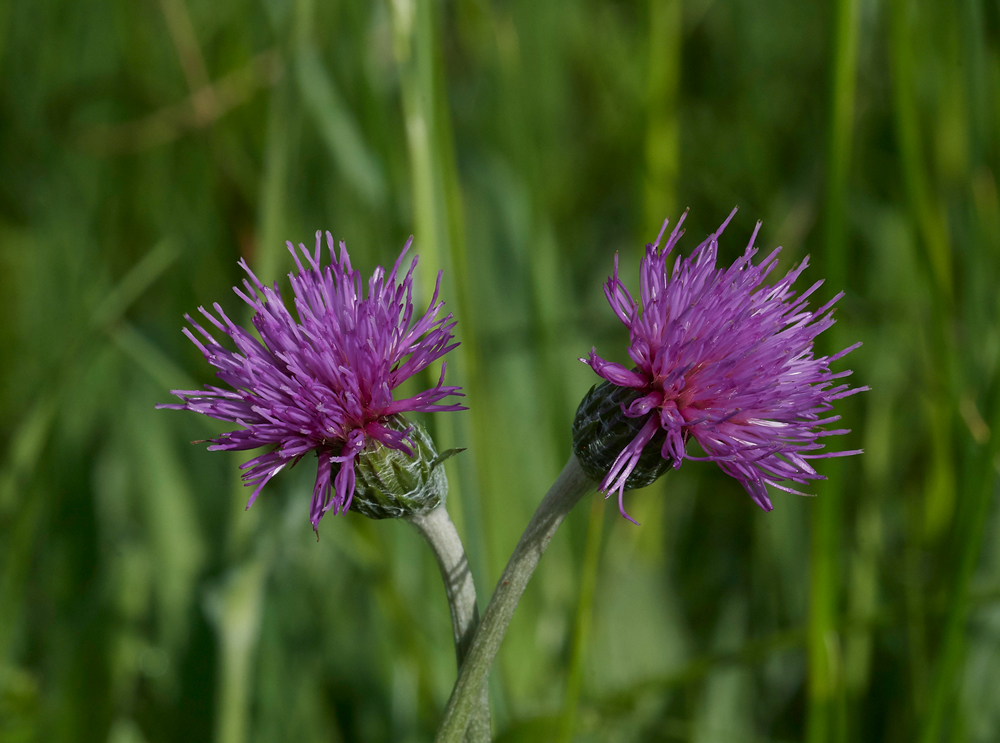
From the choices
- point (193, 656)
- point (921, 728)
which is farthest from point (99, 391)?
point (921, 728)

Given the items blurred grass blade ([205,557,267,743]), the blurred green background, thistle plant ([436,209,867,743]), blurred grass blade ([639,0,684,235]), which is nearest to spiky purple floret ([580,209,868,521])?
thistle plant ([436,209,867,743])

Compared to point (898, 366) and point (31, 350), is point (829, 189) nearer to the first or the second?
point (898, 366)

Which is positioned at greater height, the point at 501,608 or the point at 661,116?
the point at 661,116

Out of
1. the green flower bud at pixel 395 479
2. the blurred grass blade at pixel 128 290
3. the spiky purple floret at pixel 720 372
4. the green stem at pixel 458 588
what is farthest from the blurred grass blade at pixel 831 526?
the blurred grass blade at pixel 128 290

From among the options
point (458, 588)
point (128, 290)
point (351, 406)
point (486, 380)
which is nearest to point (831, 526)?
point (458, 588)

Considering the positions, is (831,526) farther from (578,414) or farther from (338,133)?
(338,133)

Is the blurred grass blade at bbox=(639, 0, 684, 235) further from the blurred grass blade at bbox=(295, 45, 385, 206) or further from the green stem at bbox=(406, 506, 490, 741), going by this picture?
the green stem at bbox=(406, 506, 490, 741)

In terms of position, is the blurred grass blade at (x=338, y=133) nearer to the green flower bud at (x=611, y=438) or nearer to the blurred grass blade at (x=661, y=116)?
the blurred grass blade at (x=661, y=116)
